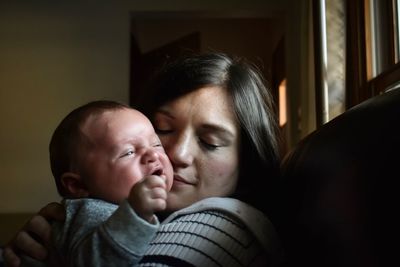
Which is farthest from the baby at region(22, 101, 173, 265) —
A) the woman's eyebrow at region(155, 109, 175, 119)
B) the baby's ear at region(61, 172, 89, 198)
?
the woman's eyebrow at region(155, 109, 175, 119)

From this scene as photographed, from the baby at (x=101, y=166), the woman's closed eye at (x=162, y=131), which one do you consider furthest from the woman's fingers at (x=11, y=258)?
the woman's closed eye at (x=162, y=131)

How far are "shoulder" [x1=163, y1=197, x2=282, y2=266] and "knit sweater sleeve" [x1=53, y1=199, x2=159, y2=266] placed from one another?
115 millimetres

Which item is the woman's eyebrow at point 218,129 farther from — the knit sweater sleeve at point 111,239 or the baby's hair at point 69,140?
the knit sweater sleeve at point 111,239

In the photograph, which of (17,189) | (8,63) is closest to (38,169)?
(17,189)

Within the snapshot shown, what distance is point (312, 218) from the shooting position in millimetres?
734

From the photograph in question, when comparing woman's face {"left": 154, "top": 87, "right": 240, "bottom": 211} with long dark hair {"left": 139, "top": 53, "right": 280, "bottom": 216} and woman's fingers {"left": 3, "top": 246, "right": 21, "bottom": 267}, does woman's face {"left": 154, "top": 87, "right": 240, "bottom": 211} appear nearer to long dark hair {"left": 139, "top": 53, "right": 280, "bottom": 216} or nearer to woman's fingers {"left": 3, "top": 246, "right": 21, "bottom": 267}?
long dark hair {"left": 139, "top": 53, "right": 280, "bottom": 216}

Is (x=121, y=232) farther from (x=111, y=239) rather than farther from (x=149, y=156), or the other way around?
(x=149, y=156)

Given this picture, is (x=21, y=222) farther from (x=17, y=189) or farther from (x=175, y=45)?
(x=175, y=45)

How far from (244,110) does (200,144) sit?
13cm

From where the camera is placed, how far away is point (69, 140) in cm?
91

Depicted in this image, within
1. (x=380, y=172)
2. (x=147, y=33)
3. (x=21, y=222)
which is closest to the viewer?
(x=380, y=172)

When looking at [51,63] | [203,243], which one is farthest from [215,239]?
[51,63]

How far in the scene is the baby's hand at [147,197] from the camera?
0.74 meters

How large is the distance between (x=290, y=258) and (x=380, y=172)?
32 cm
